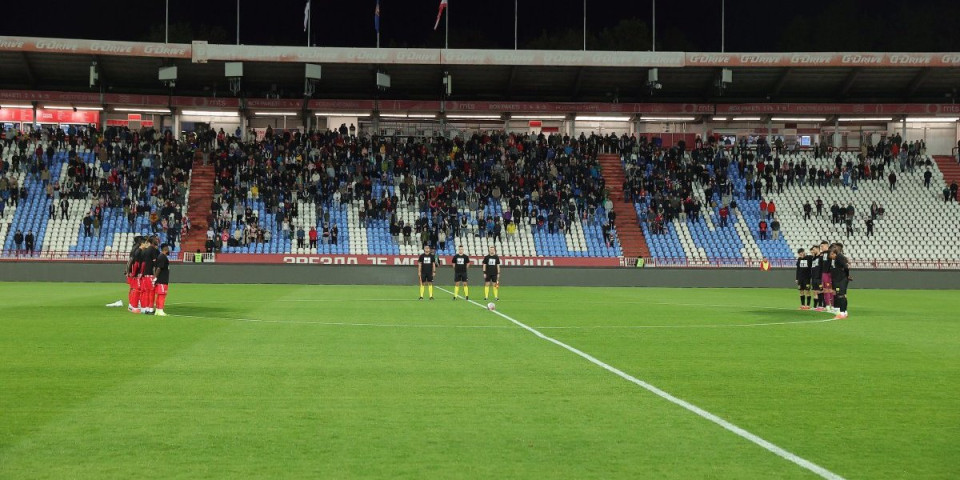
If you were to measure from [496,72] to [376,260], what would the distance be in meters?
18.5

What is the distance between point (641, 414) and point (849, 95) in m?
63.8

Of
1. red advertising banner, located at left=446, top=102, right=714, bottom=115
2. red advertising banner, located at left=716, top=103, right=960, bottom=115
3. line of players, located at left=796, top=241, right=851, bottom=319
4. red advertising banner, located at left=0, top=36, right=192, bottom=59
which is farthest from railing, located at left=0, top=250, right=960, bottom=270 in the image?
line of players, located at left=796, top=241, right=851, bottom=319

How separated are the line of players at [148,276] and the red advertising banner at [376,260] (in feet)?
79.0

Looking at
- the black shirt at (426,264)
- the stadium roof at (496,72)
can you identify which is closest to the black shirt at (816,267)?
the black shirt at (426,264)

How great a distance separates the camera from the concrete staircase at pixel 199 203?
53.5m

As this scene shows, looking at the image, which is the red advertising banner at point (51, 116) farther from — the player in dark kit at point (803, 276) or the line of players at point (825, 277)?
the line of players at point (825, 277)

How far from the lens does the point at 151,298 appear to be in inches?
1019

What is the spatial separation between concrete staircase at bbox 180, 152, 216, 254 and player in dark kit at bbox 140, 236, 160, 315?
2528 centimetres

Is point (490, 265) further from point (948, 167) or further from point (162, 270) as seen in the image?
point (948, 167)

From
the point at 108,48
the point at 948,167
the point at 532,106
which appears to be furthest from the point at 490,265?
the point at 948,167

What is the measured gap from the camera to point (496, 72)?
2532 inches

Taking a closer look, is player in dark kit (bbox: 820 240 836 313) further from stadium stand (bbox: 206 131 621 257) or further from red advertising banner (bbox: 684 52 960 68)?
red advertising banner (bbox: 684 52 960 68)

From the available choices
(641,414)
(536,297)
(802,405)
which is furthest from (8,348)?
(536,297)

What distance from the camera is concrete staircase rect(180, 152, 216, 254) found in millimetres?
53469
